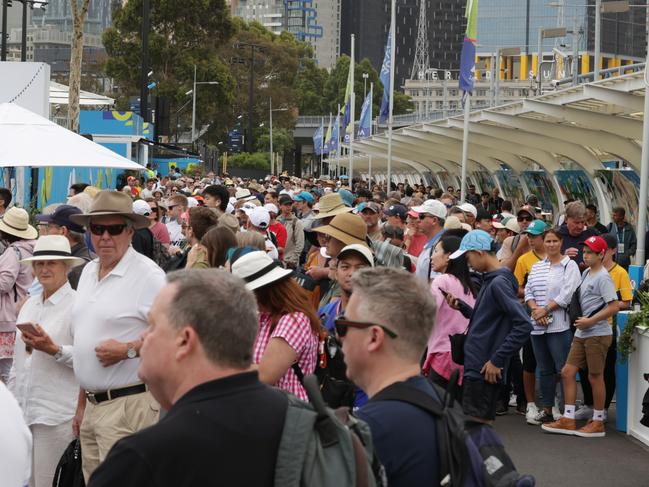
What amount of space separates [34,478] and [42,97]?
42.7 feet

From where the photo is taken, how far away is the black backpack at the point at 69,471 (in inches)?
235

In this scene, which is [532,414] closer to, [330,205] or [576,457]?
[576,457]

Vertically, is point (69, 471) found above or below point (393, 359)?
below

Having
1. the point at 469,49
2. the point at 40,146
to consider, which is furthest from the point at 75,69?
the point at 40,146

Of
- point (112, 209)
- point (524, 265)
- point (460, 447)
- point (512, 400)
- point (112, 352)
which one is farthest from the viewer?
point (512, 400)

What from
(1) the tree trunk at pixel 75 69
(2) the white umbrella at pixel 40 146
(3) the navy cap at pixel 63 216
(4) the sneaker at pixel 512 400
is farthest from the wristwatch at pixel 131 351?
(1) the tree trunk at pixel 75 69

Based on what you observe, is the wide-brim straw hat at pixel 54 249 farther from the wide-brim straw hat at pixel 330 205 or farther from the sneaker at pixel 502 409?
the sneaker at pixel 502 409

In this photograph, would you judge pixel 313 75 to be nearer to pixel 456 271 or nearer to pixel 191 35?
pixel 191 35

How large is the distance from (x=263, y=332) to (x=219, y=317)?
209 cm

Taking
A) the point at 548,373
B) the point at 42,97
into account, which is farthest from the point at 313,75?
the point at 548,373

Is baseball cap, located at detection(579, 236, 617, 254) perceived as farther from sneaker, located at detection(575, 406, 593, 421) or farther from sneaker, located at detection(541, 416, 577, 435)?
sneaker, located at detection(575, 406, 593, 421)

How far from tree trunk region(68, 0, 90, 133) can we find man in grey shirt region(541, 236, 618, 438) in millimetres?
17455

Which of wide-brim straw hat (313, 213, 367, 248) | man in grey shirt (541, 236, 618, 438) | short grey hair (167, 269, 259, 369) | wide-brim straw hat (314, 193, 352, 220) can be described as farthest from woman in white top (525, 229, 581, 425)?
short grey hair (167, 269, 259, 369)

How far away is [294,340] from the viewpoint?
4934 mm
